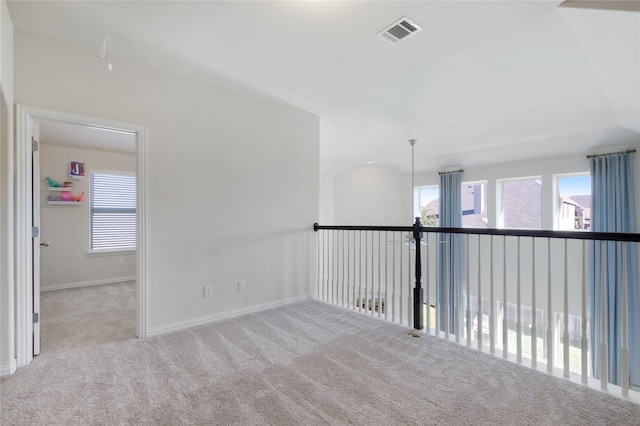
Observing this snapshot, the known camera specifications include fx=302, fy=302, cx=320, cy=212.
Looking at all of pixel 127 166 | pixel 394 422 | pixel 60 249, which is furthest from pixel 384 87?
pixel 60 249

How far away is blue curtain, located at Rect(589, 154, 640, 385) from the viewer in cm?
410

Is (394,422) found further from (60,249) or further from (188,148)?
(60,249)

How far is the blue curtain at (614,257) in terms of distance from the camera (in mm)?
4098

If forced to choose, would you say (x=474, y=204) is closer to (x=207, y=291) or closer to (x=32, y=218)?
(x=207, y=291)

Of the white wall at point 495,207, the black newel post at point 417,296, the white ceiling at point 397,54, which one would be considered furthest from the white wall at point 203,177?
the white wall at point 495,207

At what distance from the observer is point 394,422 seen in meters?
1.53

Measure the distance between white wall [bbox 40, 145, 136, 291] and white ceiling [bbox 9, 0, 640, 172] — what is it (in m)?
3.32

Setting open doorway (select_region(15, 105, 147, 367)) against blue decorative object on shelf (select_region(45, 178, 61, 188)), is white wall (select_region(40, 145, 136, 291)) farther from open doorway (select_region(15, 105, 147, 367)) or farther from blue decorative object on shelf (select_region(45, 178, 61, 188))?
open doorway (select_region(15, 105, 147, 367))

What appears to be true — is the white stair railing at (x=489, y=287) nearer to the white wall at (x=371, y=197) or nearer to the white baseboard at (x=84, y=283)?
the white wall at (x=371, y=197)

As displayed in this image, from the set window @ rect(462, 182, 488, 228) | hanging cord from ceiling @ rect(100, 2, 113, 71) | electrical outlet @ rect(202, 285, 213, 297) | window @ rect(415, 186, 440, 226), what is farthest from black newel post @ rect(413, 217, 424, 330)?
window @ rect(415, 186, 440, 226)

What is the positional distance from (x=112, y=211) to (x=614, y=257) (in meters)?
7.87

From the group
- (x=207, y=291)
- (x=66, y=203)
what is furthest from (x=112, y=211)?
(x=207, y=291)

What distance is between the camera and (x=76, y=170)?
4.88 metres

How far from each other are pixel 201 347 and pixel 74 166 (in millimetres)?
4291
